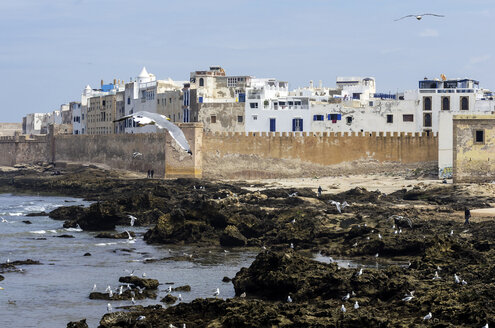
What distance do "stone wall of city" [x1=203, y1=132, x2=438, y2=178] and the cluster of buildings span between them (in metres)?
2.71

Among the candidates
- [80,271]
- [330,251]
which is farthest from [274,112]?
[80,271]

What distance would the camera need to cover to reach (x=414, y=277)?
16922 millimetres

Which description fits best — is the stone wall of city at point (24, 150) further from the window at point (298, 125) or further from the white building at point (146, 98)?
the window at point (298, 125)

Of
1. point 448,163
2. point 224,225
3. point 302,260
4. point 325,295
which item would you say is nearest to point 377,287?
point 325,295

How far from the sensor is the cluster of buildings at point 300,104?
54031mm

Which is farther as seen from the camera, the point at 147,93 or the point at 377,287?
the point at 147,93

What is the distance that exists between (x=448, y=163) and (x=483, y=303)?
28335 mm

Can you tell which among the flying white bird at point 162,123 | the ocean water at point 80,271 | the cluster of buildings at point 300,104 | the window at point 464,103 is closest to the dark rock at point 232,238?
the ocean water at point 80,271

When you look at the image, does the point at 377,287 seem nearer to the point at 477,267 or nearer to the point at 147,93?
the point at 477,267

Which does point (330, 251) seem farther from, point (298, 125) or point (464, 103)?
point (464, 103)

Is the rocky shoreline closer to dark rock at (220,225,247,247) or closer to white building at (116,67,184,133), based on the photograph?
dark rock at (220,225,247,247)

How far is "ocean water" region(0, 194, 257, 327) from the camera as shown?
1731 centimetres

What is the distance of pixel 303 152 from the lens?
Result: 50188 millimetres

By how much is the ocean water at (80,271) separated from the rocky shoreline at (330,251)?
998 millimetres
